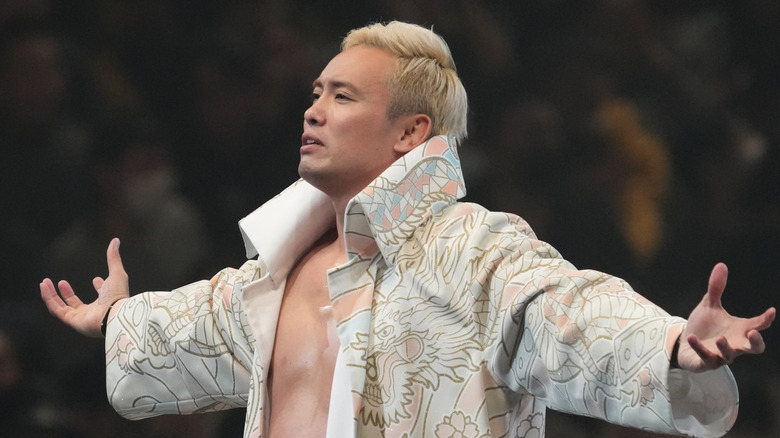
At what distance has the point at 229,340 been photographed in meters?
1.92

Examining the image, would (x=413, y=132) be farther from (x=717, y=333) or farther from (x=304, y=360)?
(x=717, y=333)

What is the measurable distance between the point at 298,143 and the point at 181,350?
106 cm

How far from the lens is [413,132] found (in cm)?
191

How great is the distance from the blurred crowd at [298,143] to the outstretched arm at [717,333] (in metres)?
1.55

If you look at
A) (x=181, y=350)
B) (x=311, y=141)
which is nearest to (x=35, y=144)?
(x=181, y=350)

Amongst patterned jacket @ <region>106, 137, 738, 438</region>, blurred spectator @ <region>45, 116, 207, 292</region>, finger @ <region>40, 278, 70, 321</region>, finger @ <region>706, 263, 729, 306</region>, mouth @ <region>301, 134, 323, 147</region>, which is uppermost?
blurred spectator @ <region>45, 116, 207, 292</region>

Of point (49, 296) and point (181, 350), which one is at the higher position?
point (49, 296)

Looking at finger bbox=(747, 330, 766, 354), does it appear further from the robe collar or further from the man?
the robe collar

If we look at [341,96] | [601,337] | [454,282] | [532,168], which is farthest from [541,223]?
[601,337]

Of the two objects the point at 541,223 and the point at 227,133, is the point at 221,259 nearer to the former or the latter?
the point at 227,133

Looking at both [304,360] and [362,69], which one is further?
[362,69]

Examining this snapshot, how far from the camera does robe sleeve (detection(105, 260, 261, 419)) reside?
1.93 m

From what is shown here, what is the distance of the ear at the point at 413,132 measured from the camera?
1890mm

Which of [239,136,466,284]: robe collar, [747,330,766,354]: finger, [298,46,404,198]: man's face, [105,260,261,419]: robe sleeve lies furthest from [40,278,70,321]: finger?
[747,330,766,354]: finger
